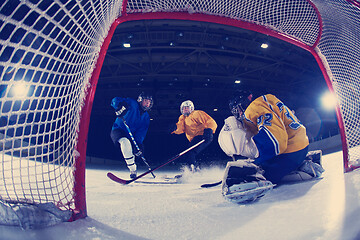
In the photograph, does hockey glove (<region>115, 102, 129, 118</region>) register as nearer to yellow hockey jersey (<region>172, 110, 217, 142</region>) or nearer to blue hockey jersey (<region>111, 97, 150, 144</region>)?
blue hockey jersey (<region>111, 97, 150, 144</region>)

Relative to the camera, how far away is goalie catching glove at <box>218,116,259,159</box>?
146cm

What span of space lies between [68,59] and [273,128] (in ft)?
3.99

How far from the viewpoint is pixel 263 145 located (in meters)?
1.15

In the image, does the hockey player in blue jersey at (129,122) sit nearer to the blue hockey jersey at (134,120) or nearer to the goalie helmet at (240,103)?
the blue hockey jersey at (134,120)

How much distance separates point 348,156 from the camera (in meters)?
1.56

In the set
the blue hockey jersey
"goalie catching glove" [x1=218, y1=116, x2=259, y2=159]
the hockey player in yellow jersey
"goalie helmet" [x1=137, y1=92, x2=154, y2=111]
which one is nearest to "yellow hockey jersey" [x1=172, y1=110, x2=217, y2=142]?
the hockey player in yellow jersey

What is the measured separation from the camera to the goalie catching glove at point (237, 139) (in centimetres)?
146

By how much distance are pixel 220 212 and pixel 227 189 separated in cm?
13

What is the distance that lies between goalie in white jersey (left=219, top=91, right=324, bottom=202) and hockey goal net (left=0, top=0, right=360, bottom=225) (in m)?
0.56

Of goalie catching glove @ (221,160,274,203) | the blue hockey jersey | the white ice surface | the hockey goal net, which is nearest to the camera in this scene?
the white ice surface

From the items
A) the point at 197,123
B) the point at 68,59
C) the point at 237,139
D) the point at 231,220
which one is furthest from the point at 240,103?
the point at 197,123

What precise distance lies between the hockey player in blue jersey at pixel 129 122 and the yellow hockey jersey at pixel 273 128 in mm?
1786

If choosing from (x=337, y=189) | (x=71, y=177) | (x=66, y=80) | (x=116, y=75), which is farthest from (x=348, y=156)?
(x=116, y=75)

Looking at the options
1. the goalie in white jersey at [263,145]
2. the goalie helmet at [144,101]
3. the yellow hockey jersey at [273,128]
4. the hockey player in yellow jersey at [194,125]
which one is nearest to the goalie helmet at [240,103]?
the goalie in white jersey at [263,145]
